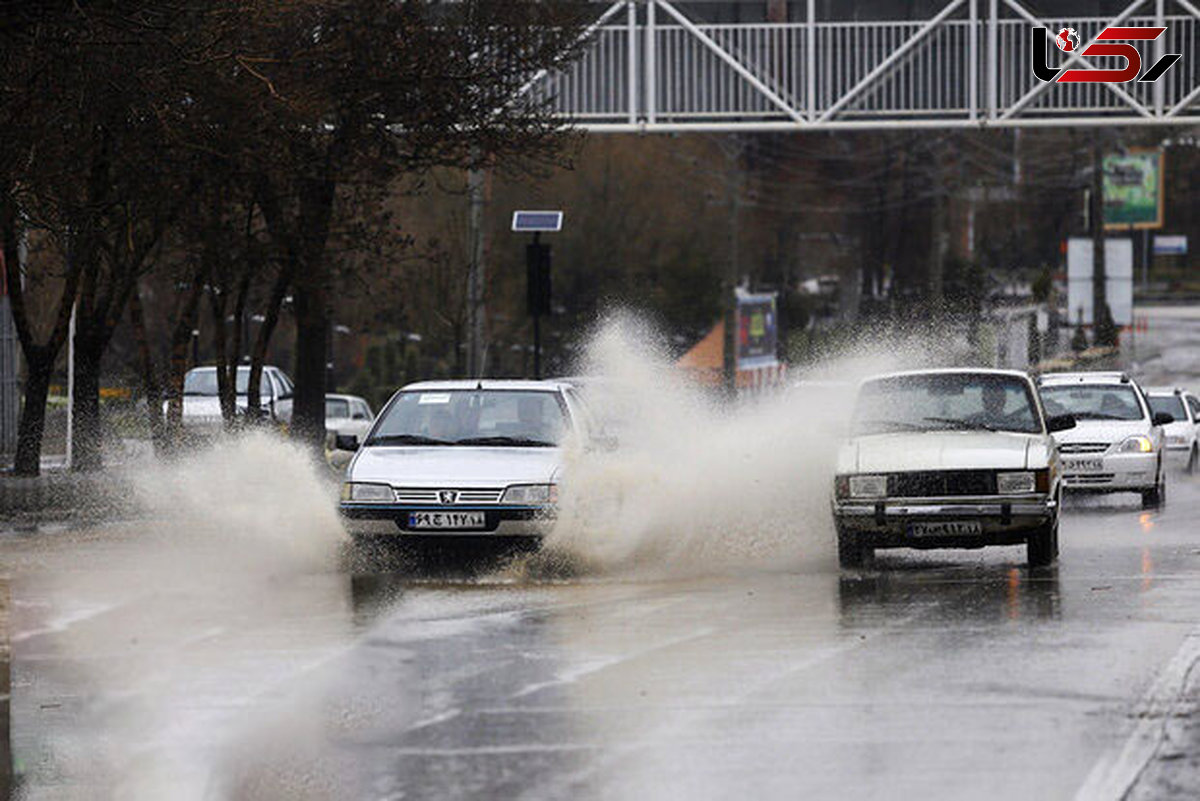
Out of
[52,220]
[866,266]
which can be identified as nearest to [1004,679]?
[52,220]

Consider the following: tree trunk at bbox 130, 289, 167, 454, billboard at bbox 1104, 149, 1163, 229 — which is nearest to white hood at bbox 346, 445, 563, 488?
tree trunk at bbox 130, 289, 167, 454

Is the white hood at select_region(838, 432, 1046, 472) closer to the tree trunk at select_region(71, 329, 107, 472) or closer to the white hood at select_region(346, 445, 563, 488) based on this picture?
the white hood at select_region(346, 445, 563, 488)

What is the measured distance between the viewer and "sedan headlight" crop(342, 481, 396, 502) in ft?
57.6

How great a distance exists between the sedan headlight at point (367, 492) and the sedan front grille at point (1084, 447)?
11089 mm

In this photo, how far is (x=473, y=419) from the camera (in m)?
19.0

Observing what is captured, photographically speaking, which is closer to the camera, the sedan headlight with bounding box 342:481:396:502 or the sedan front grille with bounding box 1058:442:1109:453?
the sedan headlight with bounding box 342:481:396:502

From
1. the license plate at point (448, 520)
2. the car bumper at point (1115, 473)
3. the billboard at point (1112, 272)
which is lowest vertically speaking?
the car bumper at point (1115, 473)

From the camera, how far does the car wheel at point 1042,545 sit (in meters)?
17.6

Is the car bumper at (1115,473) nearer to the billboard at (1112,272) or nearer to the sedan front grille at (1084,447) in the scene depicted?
the sedan front grille at (1084,447)

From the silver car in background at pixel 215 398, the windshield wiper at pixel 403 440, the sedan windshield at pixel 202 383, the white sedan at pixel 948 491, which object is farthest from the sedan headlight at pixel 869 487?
the sedan windshield at pixel 202 383

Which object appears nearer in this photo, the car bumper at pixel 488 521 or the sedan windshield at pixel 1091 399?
the car bumper at pixel 488 521

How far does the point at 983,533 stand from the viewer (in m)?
17.4

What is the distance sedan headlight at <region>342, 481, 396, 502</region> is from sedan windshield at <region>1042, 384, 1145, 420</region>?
12.3 metres

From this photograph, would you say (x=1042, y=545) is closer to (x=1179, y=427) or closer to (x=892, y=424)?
(x=892, y=424)
